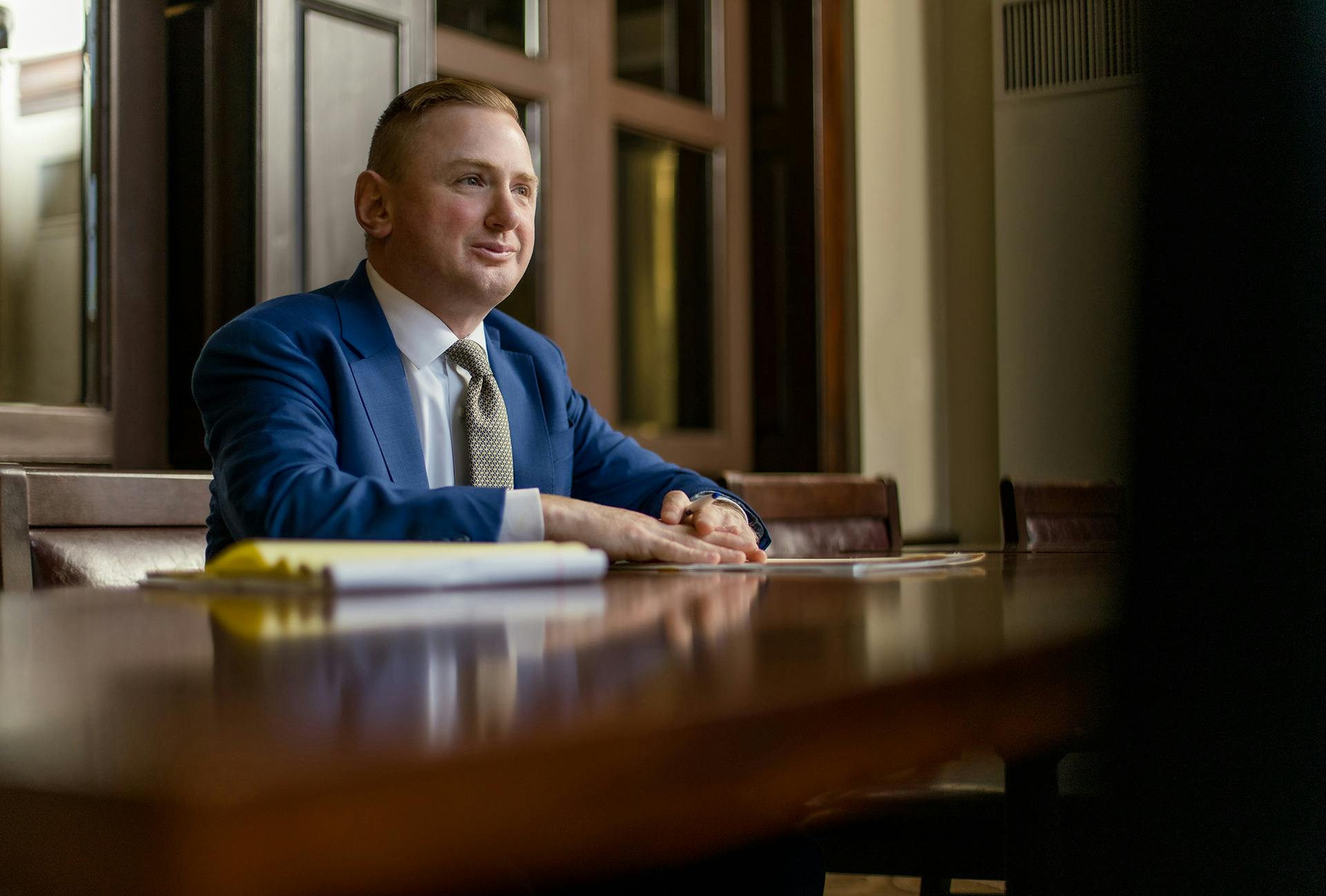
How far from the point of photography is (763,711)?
1.07 feet

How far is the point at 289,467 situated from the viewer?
1.18m

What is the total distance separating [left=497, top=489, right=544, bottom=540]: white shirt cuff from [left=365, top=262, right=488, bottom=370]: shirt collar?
0.44m

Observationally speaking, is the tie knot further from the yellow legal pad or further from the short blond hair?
the yellow legal pad

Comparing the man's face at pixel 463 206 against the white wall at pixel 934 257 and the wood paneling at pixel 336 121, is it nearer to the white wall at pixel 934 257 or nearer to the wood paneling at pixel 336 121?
the wood paneling at pixel 336 121

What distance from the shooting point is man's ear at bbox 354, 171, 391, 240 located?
162cm

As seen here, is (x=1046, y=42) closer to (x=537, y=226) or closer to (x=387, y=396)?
(x=537, y=226)

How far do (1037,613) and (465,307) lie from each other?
1.08m

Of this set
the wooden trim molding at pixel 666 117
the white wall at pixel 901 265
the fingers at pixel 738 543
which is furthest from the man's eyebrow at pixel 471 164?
the white wall at pixel 901 265

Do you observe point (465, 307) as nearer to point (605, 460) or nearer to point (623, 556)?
point (605, 460)

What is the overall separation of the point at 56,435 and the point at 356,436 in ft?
3.06

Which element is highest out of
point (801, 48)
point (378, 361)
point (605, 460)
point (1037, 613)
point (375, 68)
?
point (801, 48)

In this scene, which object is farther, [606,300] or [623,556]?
[606,300]

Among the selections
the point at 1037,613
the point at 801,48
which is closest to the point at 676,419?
the point at 801,48

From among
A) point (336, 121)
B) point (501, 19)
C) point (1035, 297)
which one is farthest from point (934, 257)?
point (336, 121)
